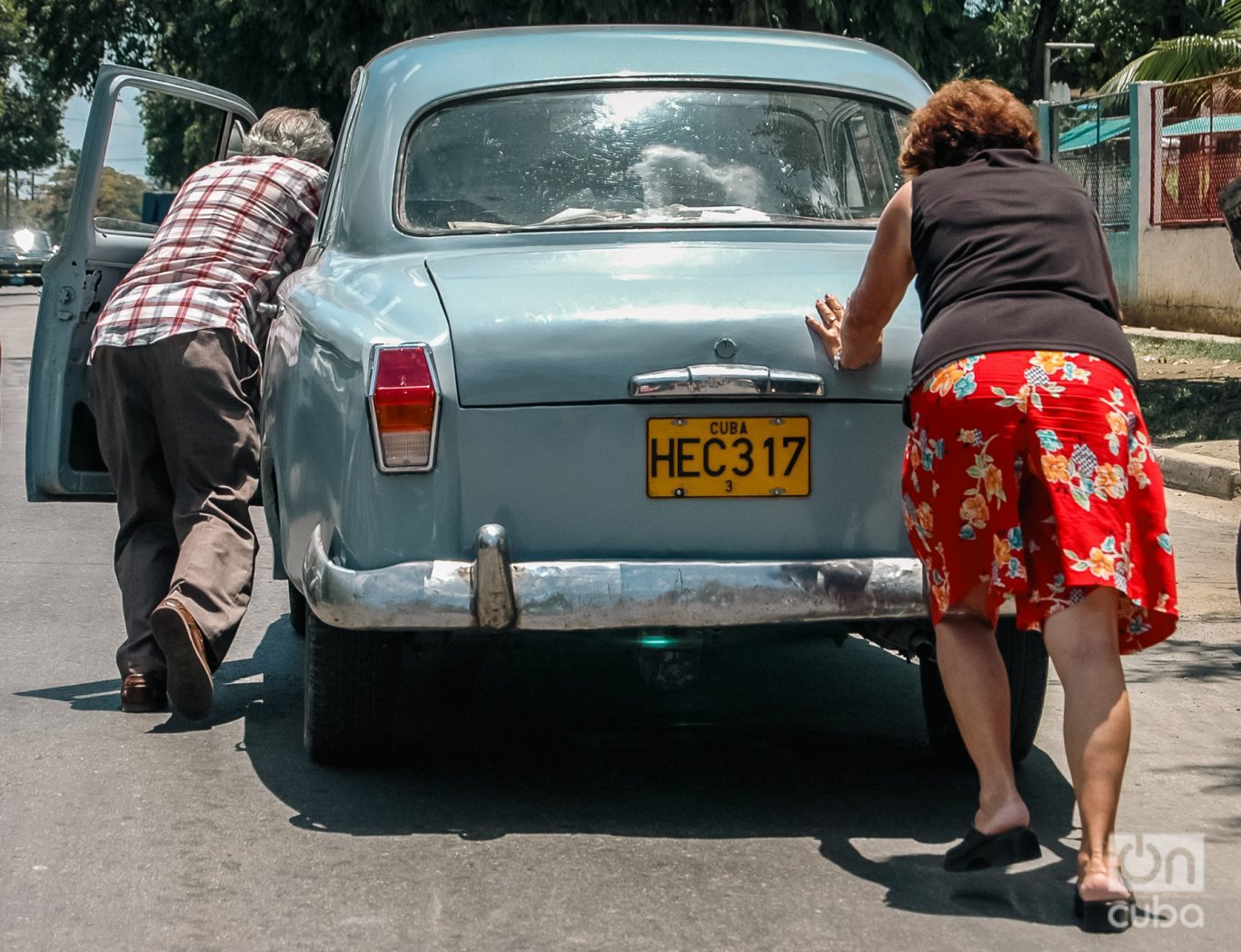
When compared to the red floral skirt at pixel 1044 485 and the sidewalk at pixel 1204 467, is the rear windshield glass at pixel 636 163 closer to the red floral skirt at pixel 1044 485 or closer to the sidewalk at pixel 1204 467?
the red floral skirt at pixel 1044 485

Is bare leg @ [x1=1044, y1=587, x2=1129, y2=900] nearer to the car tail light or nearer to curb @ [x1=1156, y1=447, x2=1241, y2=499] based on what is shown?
the car tail light

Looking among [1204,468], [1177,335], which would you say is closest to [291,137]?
[1204,468]

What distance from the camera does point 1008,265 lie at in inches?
153

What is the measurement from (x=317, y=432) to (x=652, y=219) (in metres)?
1.09

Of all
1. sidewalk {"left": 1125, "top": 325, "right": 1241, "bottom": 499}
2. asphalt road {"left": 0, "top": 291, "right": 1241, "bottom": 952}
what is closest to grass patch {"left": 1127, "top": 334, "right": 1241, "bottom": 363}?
sidewalk {"left": 1125, "top": 325, "right": 1241, "bottom": 499}

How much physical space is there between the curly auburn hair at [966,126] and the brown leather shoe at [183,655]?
2301mm

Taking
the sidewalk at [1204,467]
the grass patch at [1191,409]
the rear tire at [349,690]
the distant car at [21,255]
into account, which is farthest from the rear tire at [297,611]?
the distant car at [21,255]

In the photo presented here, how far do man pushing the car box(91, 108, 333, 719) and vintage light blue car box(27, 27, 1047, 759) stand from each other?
0.50m

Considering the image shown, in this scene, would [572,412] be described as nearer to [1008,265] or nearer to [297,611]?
[1008,265]

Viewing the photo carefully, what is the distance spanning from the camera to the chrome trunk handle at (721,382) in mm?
4117

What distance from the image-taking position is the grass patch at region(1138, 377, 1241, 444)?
458 inches

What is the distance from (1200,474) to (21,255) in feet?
156

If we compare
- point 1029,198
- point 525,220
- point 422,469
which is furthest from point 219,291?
point 1029,198

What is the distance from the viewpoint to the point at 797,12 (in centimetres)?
1548
